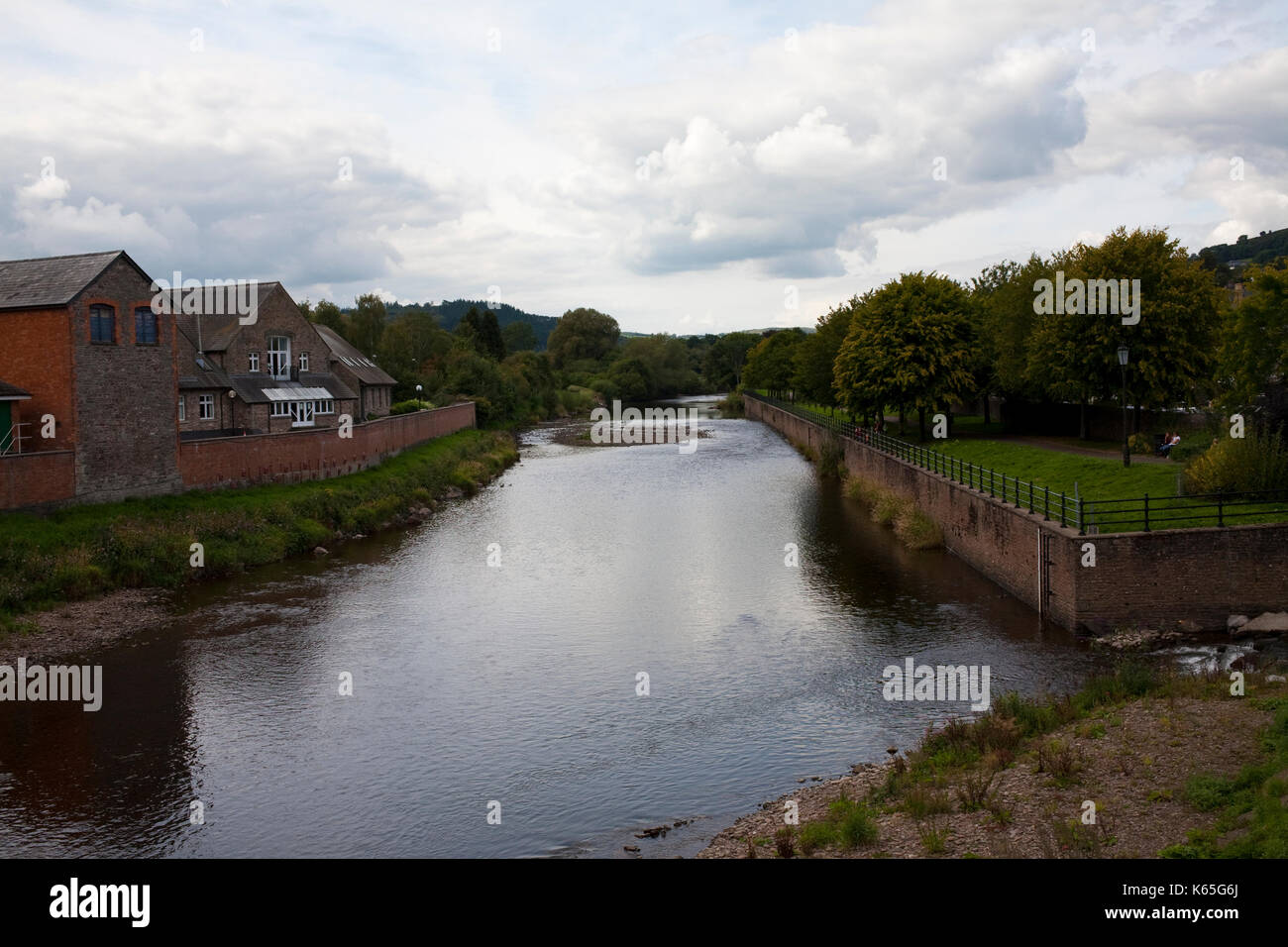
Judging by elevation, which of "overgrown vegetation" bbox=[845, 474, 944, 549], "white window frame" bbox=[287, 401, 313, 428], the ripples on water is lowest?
the ripples on water

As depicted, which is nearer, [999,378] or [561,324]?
[999,378]

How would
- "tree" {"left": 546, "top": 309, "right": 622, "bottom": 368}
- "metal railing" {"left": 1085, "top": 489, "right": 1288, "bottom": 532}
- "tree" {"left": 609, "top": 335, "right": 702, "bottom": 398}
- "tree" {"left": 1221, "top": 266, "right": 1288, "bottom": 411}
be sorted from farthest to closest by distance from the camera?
1. "tree" {"left": 546, "top": 309, "right": 622, "bottom": 368}
2. "tree" {"left": 609, "top": 335, "right": 702, "bottom": 398}
3. "tree" {"left": 1221, "top": 266, "right": 1288, "bottom": 411}
4. "metal railing" {"left": 1085, "top": 489, "right": 1288, "bottom": 532}

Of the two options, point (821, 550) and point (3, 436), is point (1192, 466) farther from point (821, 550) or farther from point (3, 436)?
point (3, 436)

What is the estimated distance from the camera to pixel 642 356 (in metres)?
142

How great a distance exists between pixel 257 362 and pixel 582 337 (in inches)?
4188

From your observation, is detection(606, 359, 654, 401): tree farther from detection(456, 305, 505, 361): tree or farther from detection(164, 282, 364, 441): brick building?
detection(164, 282, 364, 441): brick building

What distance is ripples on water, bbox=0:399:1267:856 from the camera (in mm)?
13930

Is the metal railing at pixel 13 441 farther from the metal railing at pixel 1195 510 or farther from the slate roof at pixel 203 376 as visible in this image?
the metal railing at pixel 1195 510

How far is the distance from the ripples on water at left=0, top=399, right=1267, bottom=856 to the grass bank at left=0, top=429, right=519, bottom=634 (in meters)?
1.49

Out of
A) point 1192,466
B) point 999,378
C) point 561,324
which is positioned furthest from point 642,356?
point 1192,466

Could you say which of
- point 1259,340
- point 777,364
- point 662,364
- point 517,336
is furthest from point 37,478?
point 517,336

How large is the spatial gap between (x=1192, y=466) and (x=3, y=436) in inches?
1272

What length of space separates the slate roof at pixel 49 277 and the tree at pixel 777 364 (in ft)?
224

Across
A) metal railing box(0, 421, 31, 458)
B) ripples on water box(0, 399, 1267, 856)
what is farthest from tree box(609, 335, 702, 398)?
ripples on water box(0, 399, 1267, 856)
